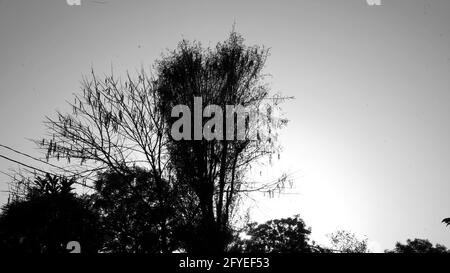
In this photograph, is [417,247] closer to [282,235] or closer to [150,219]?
[282,235]

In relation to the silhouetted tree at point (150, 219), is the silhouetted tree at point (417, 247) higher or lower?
lower

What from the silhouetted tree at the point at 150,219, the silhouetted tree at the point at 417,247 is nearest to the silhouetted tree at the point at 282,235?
the silhouetted tree at the point at 417,247

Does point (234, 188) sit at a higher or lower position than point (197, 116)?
lower

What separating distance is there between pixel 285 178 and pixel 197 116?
375 centimetres

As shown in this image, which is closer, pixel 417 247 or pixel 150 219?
pixel 150 219

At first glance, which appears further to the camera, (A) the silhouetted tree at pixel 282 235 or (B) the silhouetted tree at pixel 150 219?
(A) the silhouetted tree at pixel 282 235

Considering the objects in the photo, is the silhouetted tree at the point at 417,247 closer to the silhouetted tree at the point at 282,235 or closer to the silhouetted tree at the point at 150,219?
the silhouetted tree at the point at 282,235

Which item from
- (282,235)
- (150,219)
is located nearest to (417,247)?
(282,235)

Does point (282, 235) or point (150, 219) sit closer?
Result: point (150, 219)

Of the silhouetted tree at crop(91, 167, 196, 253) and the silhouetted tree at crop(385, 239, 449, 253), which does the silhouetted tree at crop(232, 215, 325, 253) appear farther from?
the silhouetted tree at crop(91, 167, 196, 253)

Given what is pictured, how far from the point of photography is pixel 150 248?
873cm

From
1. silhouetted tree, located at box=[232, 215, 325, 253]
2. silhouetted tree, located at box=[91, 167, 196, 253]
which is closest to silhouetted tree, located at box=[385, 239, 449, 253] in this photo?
silhouetted tree, located at box=[232, 215, 325, 253]
